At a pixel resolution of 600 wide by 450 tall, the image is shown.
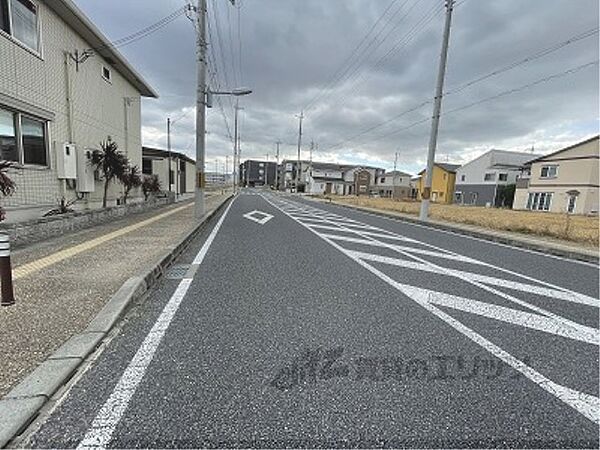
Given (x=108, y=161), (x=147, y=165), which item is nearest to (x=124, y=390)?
(x=108, y=161)

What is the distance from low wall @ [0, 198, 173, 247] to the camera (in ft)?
21.5

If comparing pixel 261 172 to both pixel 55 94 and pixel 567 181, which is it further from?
pixel 55 94

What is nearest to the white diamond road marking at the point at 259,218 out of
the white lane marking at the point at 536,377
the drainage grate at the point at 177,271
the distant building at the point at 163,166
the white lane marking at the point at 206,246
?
the white lane marking at the point at 206,246

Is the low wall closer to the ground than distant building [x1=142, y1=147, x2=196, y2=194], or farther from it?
closer to the ground

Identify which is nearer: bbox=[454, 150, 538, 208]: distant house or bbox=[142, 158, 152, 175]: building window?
bbox=[142, 158, 152, 175]: building window

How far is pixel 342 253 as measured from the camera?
7.57 meters

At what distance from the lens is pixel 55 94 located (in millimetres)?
10180

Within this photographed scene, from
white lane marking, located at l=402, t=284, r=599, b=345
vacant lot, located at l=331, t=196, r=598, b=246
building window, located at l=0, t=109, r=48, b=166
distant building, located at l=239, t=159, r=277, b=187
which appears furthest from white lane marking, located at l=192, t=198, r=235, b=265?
distant building, located at l=239, t=159, r=277, b=187

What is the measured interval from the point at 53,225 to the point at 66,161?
3580 millimetres

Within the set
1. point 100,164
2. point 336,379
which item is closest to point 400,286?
point 336,379

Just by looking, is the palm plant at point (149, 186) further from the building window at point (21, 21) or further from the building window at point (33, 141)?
the building window at point (21, 21)

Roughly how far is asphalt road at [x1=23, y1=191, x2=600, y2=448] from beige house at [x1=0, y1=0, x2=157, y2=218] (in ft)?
21.8

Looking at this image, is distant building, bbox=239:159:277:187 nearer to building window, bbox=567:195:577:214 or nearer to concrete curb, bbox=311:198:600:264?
building window, bbox=567:195:577:214

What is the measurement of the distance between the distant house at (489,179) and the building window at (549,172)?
930 centimetres
